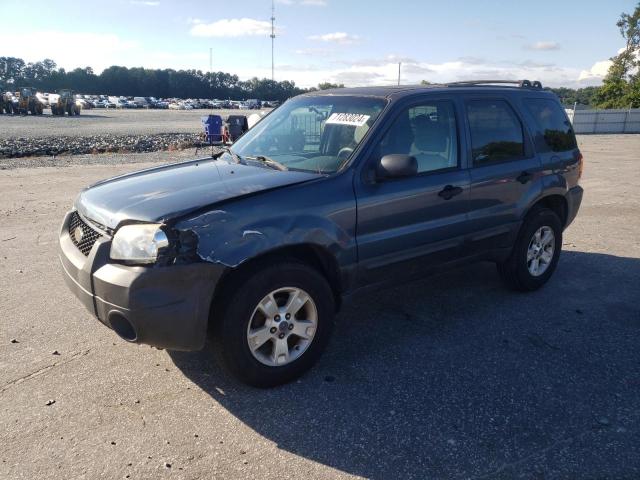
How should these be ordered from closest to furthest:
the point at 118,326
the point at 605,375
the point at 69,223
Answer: the point at 118,326 < the point at 605,375 < the point at 69,223

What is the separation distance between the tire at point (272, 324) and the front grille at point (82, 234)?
3.26 ft

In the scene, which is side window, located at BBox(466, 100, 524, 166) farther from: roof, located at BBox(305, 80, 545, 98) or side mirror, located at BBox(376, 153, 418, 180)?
side mirror, located at BBox(376, 153, 418, 180)

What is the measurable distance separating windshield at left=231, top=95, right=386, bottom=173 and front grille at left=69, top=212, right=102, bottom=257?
138 cm

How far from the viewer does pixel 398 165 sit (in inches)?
141

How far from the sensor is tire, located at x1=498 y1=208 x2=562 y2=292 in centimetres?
502

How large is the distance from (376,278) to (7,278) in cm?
397

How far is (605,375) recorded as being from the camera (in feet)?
12.1

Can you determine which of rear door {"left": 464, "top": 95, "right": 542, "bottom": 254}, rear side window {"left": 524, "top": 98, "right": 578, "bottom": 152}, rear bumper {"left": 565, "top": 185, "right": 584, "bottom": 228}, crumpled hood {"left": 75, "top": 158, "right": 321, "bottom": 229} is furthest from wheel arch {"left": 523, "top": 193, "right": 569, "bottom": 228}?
Answer: crumpled hood {"left": 75, "top": 158, "right": 321, "bottom": 229}

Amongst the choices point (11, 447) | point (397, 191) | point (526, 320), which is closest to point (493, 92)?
point (397, 191)

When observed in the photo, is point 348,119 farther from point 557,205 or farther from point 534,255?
point 557,205

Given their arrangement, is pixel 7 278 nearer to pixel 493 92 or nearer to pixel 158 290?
pixel 158 290

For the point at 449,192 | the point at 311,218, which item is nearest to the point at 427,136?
the point at 449,192

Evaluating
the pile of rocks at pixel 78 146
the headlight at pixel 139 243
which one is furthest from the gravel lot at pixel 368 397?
the pile of rocks at pixel 78 146

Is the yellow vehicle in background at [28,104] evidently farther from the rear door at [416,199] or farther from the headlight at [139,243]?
the headlight at [139,243]
